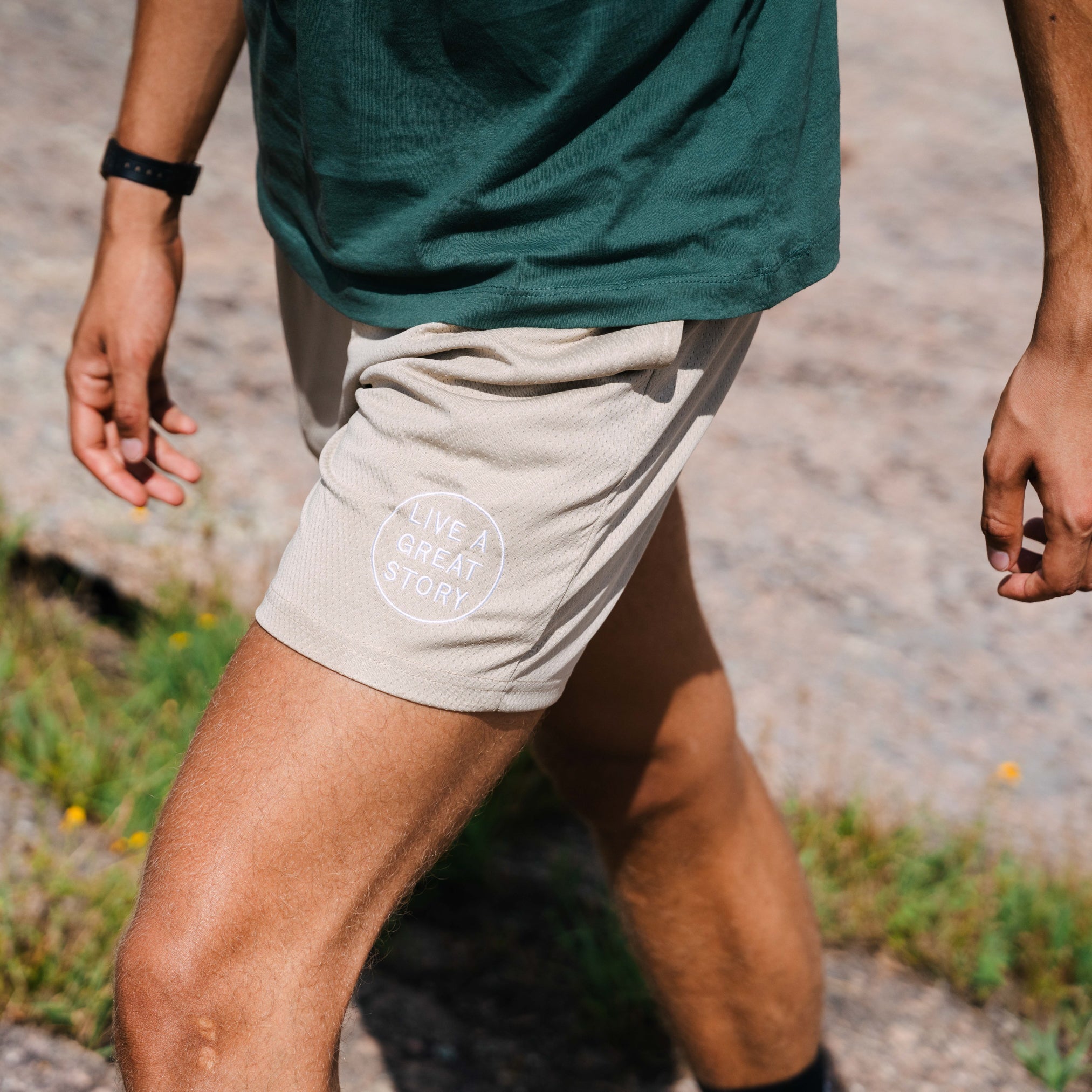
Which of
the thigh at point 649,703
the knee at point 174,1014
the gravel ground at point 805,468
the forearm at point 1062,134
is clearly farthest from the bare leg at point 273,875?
the gravel ground at point 805,468

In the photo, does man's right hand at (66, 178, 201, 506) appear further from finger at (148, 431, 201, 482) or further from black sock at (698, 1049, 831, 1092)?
black sock at (698, 1049, 831, 1092)

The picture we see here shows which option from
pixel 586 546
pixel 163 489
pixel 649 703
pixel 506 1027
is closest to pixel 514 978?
pixel 506 1027

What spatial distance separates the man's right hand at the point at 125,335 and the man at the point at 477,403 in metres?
0.40

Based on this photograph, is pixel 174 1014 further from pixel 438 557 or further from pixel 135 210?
pixel 135 210

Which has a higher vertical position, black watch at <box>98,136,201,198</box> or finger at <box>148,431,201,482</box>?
black watch at <box>98,136,201,198</box>

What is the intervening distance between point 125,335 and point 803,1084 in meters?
1.43

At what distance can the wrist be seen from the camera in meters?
1.58

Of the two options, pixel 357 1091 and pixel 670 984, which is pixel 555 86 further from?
pixel 357 1091

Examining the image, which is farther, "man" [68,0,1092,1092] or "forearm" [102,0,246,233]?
"forearm" [102,0,246,233]

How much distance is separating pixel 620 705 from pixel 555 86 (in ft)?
2.49

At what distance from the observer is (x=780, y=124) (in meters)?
1.12

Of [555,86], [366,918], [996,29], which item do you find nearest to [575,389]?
[555,86]

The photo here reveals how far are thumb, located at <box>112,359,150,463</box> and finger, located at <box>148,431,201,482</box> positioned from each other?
0.14 ft

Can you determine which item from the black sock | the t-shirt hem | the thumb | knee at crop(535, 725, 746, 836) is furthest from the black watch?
the black sock
